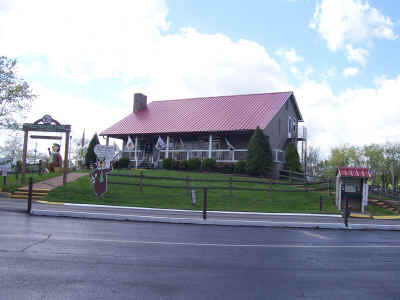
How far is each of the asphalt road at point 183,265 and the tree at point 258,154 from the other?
17569 mm

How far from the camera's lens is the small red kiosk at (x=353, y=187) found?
74.0 feet

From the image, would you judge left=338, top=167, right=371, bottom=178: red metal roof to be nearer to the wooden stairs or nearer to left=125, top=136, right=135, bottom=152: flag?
the wooden stairs

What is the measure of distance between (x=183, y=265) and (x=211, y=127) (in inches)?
1006

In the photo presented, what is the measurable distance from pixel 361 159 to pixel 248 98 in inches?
1021

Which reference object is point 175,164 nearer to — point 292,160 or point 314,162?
point 292,160

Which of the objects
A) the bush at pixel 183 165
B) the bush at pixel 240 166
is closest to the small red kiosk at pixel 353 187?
the bush at pixel 240 166

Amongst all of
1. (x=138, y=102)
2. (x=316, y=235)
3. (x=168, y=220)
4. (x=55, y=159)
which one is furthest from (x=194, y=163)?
(x=316, y=235)

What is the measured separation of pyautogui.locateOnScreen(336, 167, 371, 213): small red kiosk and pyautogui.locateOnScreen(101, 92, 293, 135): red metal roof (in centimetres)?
898

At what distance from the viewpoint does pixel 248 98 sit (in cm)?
3659

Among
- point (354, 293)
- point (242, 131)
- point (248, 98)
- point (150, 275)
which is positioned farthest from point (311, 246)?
point (248, 98)

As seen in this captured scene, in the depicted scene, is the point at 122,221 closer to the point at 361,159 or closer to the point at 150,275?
the point at 150,275

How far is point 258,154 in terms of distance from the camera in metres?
28.5

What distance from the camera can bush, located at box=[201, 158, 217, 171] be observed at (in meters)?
30.5

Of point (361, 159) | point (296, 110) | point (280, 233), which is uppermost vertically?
point (296, 110)
